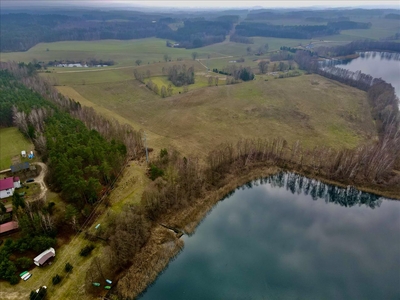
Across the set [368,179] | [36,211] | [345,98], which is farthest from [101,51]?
[368,179]

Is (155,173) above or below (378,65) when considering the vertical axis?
below

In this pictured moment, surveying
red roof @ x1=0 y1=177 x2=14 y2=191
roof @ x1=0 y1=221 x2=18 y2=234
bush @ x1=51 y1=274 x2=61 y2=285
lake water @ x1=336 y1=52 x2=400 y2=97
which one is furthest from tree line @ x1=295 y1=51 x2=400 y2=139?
red roof @ x1=0 y1=177 x2=14 y2=191

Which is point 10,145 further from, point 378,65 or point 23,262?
point 378,65

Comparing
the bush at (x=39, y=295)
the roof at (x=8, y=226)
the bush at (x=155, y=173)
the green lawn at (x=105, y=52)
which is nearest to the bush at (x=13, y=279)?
the bush at (x=39, y=295)

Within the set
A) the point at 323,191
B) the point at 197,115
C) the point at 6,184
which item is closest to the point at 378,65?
the point at 197,115

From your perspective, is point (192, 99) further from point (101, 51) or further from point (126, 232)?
point (101, 51)
